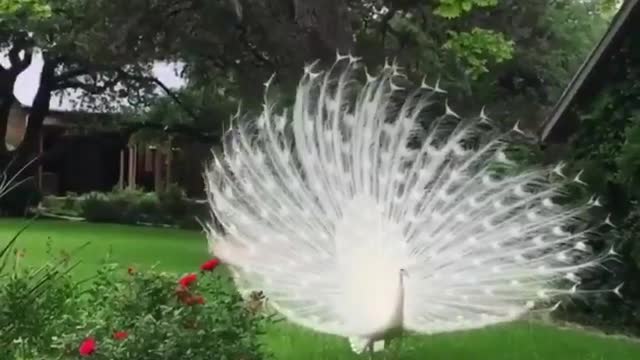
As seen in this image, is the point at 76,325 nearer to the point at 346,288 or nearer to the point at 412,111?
the point at 346,288

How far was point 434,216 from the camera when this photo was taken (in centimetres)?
727

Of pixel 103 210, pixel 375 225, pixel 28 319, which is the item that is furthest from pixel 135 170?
pixel 28 319

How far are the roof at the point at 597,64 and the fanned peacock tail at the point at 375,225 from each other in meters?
5.20

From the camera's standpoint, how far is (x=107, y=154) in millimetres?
36812

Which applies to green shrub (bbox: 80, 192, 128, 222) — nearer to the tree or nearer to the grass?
the grass

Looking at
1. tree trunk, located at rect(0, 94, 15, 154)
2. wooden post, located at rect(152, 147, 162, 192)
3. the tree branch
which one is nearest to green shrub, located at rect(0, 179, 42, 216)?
tree trunk, located at rect(0, 94, 15, 154)

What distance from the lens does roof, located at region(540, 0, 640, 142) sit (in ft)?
40.0

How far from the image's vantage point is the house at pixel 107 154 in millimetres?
32344

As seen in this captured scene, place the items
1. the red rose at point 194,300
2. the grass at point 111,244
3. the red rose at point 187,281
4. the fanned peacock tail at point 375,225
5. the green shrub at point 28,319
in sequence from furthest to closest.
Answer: the grass at point 111,244 → the fanned peacock tail at point 375,225 → the green shrub at point 28,319 → the red rose at point 187,281 → the red rose at point 194,300

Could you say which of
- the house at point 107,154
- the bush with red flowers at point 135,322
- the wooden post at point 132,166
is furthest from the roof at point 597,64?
the wooden post at point 132,166

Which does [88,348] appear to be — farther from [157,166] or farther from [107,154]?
[157,166]

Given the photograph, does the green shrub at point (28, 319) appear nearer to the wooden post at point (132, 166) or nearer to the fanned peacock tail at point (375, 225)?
the fanned peacock tail at point (375, 225)

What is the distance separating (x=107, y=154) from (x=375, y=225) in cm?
3065

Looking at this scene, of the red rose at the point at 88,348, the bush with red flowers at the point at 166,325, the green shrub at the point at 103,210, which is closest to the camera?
the red rose at the point at 88,348
